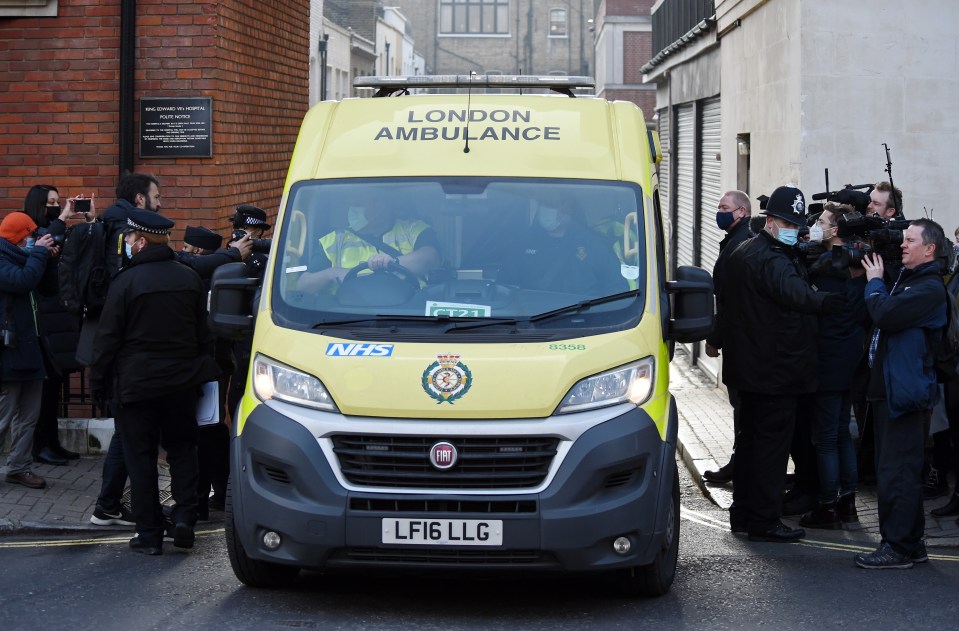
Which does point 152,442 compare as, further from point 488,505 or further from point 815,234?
point 815,234

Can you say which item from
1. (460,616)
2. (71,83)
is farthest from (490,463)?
(71,83)

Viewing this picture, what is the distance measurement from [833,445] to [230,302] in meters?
3.82

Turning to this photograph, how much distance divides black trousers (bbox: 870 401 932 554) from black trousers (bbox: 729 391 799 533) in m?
0.69

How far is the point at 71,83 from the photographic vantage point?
38.6ft

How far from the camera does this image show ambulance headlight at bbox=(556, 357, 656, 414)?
6449 millimetres

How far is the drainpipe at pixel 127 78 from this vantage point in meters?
11.5

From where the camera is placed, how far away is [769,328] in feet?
27.2

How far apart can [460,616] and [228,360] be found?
309 cm

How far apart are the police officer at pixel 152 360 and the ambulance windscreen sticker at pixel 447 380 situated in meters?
2.07

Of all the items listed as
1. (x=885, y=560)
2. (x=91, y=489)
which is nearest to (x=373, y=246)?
(x=885, y=560)

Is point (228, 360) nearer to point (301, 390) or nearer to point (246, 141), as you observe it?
point (301, 390)

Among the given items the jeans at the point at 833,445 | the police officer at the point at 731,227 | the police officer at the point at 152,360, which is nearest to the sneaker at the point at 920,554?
the jeans at the point at 833,445

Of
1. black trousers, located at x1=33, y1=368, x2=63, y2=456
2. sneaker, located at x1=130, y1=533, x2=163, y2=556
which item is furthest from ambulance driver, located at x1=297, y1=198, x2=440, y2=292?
black trousers, located at x1=33, y1=368, x2=63, y2=456

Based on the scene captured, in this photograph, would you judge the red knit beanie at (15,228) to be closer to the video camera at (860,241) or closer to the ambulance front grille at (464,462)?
the ambulance front grille at (464,462)
